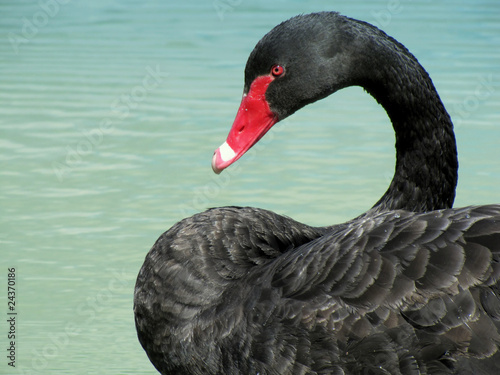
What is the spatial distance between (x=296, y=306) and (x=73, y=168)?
2711 millimetres

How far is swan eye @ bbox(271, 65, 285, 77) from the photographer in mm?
2889

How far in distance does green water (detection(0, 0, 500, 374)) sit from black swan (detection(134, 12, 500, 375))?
0.52 metres

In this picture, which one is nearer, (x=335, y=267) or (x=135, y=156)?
(x=335, y=267)

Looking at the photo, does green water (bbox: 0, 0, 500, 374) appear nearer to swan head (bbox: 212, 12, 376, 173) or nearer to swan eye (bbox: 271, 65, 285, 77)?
swan head (bbox: 212, 12, 376, 173)

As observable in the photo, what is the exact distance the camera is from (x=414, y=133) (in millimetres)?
3070

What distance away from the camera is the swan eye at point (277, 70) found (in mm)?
2889

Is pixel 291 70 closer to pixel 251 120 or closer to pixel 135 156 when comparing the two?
pixel 251 120

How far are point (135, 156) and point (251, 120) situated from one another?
7.10 feet

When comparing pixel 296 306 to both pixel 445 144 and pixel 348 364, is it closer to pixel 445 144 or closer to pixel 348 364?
pixel 348 364

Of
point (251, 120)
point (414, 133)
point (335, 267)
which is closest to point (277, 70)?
point (251, 120)

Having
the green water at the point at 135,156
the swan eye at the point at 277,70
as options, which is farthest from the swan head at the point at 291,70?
the green water at the point at 135,156

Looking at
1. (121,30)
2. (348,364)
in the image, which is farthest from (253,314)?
(121,30)

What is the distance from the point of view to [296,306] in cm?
240

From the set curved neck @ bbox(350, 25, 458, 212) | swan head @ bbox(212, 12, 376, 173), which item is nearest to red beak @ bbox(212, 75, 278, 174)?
swan head @ bbox(212, 12, 376, 173)
